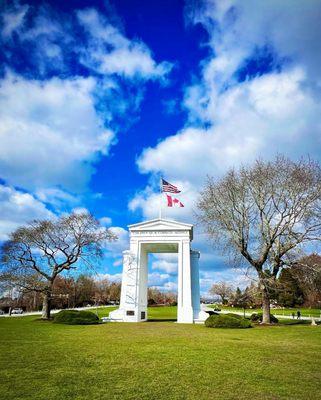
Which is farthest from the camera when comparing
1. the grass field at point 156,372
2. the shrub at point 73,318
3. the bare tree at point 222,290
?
the bare tree at point 222,290

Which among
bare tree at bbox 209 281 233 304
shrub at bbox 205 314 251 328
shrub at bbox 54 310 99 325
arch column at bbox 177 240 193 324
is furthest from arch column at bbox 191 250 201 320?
bare tree at bbox 209 281 233 304

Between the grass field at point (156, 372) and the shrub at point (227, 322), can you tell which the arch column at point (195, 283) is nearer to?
the shrub at point (227, 322)

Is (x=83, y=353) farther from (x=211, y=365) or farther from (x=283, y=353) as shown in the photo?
(x=283, y=353)

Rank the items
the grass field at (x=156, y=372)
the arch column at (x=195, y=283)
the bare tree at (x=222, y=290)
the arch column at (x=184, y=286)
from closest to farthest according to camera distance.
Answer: the grass field at (x=156, y=372) → the arch column at (x=184, y=286) → the arch column at (x=195, y=283) → the bare tree at (x=222, y=290)

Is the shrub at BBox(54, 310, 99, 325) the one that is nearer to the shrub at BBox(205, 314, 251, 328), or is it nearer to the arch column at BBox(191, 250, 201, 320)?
the shrub at BBox(205, 314, 251, 328)

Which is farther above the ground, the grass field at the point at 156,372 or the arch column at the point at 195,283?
the arch column at the point at 195,283

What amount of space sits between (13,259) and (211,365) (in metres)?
27.7

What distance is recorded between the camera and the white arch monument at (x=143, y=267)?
113 feet

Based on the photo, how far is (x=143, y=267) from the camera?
126ft

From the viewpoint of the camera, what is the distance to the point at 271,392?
7496 mm

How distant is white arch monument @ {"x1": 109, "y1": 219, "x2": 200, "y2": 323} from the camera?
113 feet

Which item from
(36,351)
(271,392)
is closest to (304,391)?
(271,392)

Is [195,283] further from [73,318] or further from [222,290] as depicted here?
[222,290]

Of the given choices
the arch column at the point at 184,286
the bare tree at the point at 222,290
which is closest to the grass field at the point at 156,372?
the arch column at the point at 184,286
